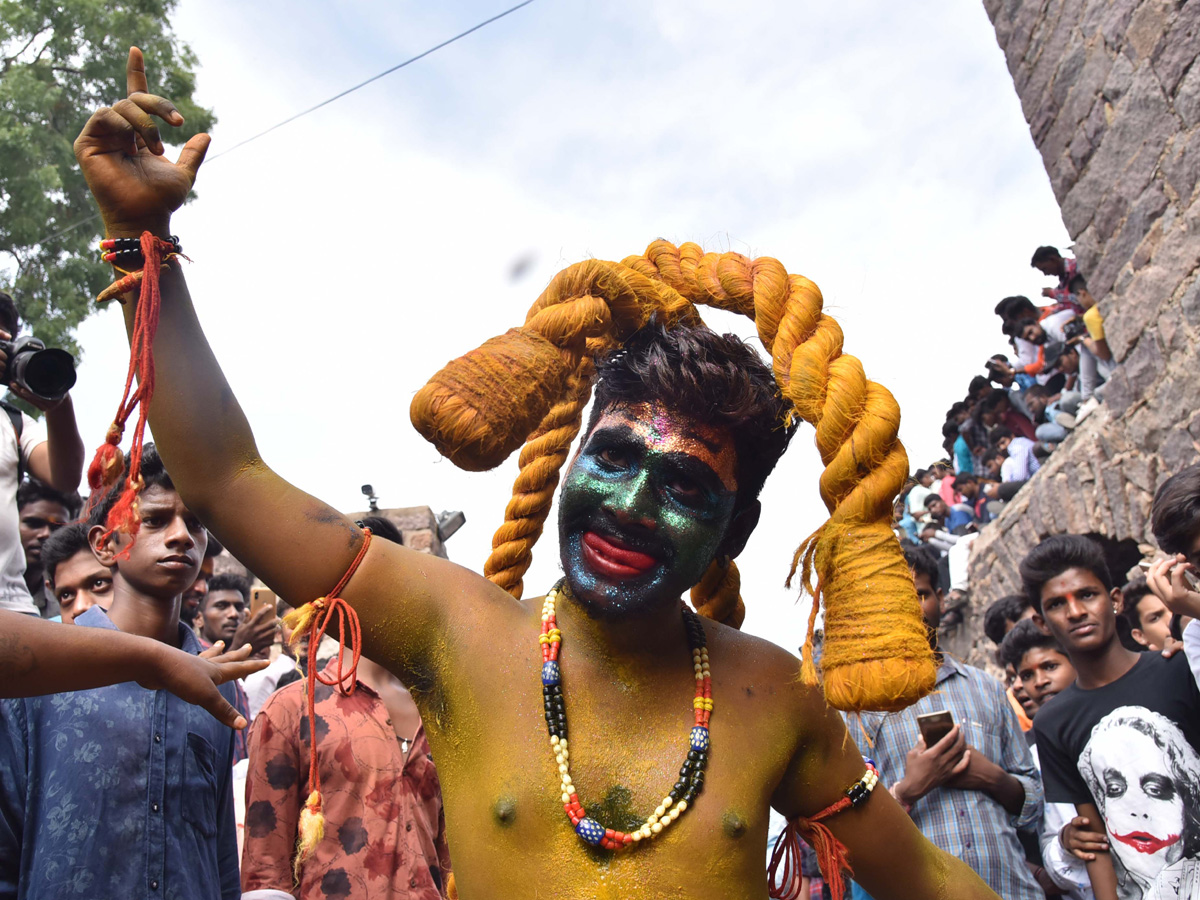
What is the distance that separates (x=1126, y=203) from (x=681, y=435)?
5.31m

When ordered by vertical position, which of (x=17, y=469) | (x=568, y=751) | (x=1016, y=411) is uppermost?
(x=1016, y=411)

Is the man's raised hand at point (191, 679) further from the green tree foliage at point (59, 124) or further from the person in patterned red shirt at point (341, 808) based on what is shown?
the green tree foliage at point (59, 124)

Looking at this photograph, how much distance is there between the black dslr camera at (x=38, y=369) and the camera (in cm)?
317

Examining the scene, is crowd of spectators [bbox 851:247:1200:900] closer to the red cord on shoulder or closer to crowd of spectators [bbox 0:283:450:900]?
the red cord on shoulder

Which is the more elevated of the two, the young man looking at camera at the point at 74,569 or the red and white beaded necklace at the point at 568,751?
the young man looking at camera at the point at 74,569

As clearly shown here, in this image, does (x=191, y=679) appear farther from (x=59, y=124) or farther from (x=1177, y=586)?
(x=59, y=124)

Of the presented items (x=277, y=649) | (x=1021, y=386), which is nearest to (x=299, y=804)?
(x=277, y=649)

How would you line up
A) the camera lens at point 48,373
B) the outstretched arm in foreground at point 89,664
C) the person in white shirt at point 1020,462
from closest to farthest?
the outstretched arm in foreground at point 89,664 < the camera lens at point 48,373 < the person in white shirt at point 1020,462

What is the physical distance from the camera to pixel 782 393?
2.12m


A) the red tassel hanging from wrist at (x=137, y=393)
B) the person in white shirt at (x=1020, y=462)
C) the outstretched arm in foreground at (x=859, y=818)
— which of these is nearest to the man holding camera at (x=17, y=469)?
the red tassel hanging from wrist at (x=137, y=393)

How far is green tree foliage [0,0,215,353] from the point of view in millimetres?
10961

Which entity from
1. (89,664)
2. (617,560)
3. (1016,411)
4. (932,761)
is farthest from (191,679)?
(1016,411)

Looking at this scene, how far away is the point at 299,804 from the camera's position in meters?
3.07

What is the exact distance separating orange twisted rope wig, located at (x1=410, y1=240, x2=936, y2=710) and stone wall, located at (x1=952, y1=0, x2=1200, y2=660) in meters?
4.44
